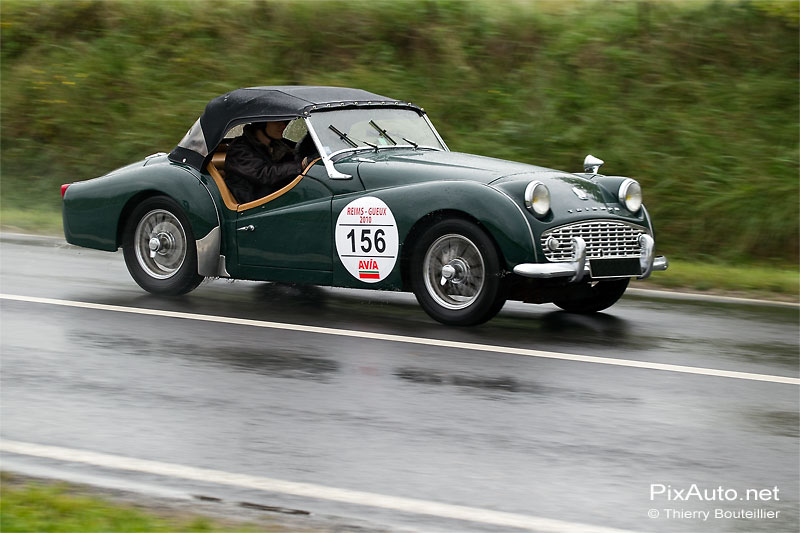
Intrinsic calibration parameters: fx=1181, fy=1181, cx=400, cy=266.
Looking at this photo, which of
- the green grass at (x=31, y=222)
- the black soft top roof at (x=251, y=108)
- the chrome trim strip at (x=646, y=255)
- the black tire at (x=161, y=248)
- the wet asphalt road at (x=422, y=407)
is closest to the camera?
the wet asphalt road at (x=422, y=407)

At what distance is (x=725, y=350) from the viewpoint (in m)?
7.82

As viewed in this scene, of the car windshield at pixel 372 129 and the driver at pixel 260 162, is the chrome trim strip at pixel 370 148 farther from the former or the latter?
the driver at pixel 260 162

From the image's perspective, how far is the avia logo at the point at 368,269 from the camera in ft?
27.1

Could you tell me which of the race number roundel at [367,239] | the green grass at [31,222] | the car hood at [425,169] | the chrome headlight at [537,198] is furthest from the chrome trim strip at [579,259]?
the green grass at [31,222]

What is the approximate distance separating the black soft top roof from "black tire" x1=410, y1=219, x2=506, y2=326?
1.64m

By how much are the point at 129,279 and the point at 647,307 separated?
4.39 metres

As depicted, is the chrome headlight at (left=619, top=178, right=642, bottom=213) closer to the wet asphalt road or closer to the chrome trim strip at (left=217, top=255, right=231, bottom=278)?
the wet asphalt road

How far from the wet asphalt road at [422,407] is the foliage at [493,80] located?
4.76 m

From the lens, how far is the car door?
847 cm

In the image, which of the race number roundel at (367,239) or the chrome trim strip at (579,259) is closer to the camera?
the chrome trim strip at (579,259)

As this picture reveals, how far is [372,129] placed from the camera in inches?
363

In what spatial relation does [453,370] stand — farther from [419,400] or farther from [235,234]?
[235,234]

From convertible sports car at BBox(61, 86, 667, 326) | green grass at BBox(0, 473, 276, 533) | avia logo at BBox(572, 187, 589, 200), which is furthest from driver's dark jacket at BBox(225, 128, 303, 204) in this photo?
green grass at BBox(0, 473, 276, 533)

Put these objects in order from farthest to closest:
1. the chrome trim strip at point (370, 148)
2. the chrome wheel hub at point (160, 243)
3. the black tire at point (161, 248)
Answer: the chrome wheel hub at point (160, 243) → the black tire at point (161, 248) → the chrome trim strip at point (370, 148)
